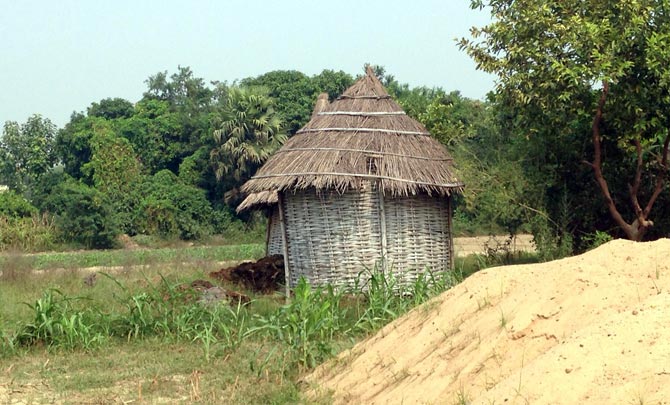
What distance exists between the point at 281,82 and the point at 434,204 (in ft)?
74.3

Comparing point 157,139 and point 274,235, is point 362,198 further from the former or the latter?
point 157,139

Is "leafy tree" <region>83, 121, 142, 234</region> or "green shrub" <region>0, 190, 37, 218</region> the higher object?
"leafy tree" <region>83, 121, 142, 234</region>

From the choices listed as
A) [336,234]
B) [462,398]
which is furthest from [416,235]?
[462,398]

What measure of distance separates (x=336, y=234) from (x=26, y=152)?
28.7 metres

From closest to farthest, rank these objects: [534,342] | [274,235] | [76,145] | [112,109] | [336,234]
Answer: [534,342] → [336,234] → [274,235] → [76,145] → [112,109]

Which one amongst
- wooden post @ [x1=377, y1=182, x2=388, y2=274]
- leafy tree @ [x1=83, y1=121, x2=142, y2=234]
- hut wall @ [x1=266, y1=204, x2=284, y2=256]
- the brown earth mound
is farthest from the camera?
leafy tree @ [x1=83, y1=121, x2=142, y2=234]

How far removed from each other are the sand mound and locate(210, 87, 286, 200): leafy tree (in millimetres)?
22155

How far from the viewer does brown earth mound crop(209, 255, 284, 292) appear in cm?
1249

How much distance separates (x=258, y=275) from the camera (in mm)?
12664

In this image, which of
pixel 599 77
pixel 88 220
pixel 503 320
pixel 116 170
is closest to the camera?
pixel 503 320

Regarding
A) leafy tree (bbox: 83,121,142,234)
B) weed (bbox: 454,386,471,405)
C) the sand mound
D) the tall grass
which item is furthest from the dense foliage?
weed (bbox: 454,386,471,405)

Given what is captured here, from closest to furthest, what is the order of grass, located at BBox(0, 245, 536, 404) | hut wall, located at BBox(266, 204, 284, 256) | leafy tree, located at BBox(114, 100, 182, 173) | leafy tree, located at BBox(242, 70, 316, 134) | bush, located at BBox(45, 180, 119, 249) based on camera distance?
grass, located at BBox(0, 245, 536, 404) < hut wall, located at BBox(266, 204, 284, 256) < bush, located at BBox(45, 180, 119, 249) < leafy tree, located at BBox(242, 70, 316, 134) < leafy tree, located at BBox(114, 100, 182, 173)

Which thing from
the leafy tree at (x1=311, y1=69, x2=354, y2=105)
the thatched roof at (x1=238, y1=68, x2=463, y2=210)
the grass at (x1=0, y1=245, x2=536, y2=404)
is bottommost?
the grass at (x1=0, y1=245, x2=536, y2=404)

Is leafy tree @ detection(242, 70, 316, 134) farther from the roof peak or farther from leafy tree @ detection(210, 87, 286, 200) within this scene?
the roof peak
